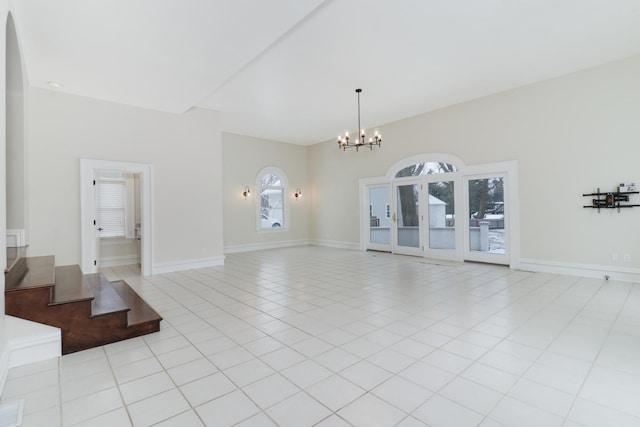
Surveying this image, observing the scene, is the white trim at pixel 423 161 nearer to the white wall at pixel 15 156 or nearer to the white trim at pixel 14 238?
the white wall at pixel 15 156

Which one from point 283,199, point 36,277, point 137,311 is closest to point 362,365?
point 137,311

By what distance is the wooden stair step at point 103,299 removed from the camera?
9.75 ft

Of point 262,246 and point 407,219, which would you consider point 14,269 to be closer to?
point 262,246

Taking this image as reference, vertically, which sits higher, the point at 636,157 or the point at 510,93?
the point at 510,93

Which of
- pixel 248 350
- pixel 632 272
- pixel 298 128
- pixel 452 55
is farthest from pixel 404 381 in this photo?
pixel 298 128

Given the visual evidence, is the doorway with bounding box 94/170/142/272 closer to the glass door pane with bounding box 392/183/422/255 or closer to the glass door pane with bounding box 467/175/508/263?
the glass door pane with bounding box 392/183/422/255

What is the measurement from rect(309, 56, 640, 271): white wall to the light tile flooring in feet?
3.49

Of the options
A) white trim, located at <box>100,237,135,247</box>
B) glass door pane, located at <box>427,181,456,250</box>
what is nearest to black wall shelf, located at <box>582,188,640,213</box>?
glass door pane, located at <box>427,181,456,250</box>

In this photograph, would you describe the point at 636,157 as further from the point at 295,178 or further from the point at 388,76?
the point at 295,178

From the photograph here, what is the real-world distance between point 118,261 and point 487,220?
8293mm

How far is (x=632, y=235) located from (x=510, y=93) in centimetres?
312

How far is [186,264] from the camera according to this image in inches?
244

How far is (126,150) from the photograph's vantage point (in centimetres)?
555

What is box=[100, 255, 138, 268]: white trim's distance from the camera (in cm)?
695
